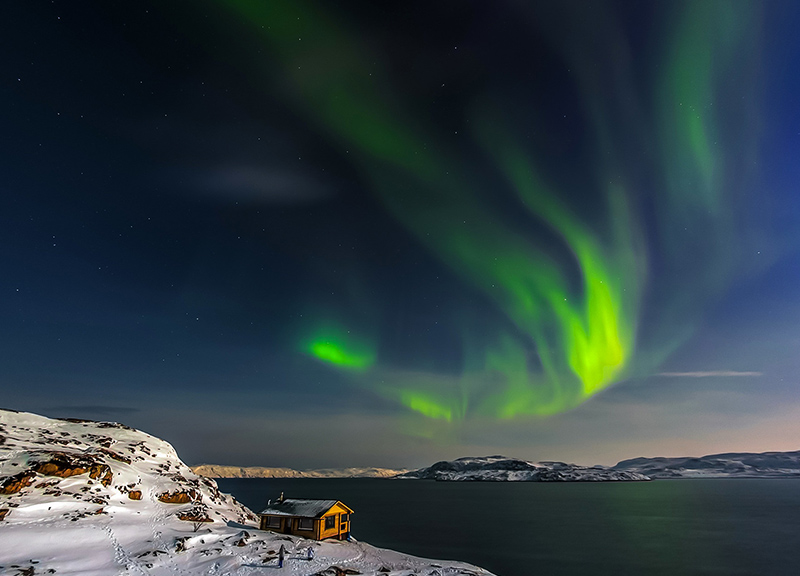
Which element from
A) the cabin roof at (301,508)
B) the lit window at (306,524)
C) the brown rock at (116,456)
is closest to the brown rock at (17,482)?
the brown rock at (116,456)

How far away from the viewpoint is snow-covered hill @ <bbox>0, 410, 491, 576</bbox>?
4019cm

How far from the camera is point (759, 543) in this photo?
94750mm

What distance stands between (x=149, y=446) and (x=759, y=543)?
132 m

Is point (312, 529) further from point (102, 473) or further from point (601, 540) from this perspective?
point (601, 540)

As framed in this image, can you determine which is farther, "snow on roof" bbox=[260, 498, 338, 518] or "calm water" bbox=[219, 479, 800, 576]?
"calm water" bbox=[219, 479, 800, 576]

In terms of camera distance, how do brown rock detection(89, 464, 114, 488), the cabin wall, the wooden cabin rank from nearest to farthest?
the cabin wall → the wooden cabin → brown rock detection(89, 464, 114, 488)

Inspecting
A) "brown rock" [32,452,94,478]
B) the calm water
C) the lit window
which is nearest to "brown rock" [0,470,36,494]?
"brown rock" [32,452,94,478]

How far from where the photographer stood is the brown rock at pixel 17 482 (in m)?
51.1

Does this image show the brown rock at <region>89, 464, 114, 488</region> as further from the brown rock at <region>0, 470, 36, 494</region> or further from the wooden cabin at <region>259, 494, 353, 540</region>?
the wooden cabin at <region>259, 494, 353, 540</region>

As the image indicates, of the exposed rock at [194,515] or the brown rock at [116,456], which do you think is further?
the brown rock at [116,456]

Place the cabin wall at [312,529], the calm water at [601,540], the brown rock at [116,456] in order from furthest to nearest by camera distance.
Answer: the brown rock at [116,456], the calm water at [601,540], the cabin wall at [312,529]

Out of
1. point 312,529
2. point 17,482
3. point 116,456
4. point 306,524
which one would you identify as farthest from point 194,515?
point 116,456

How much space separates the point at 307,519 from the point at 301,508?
2.46m

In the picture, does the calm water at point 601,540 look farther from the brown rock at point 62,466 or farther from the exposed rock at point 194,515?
the brown rock at point 62,466
